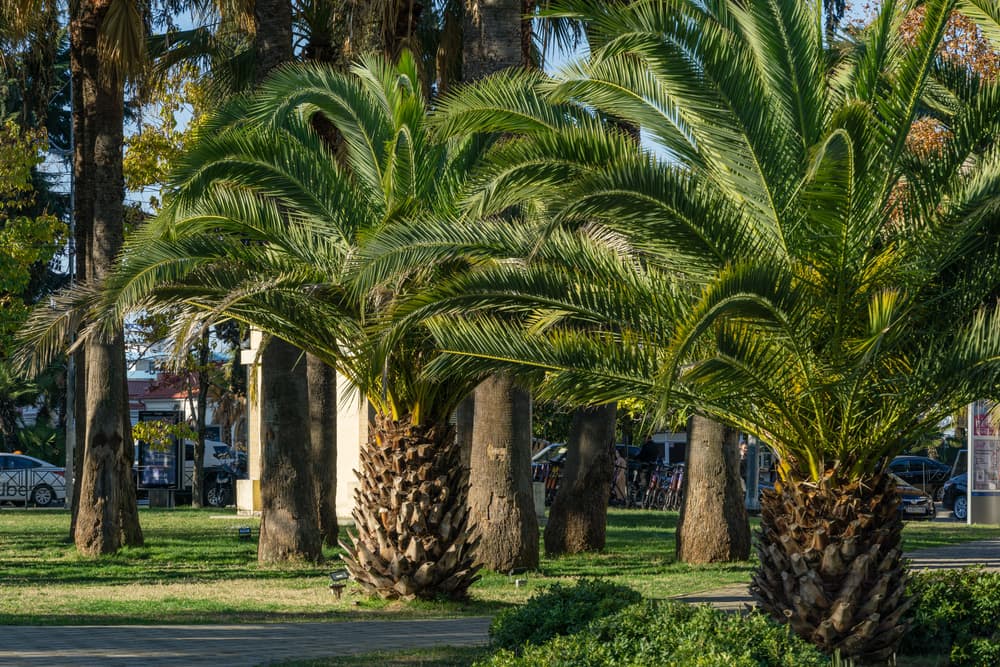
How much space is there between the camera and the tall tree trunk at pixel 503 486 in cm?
1499

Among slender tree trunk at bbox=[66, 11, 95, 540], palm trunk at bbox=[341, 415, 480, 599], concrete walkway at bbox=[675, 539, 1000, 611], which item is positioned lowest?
concrete walkway at bbox=[675, 539, 1000, 611]

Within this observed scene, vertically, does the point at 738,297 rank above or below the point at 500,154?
below

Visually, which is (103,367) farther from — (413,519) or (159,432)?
(159,432)

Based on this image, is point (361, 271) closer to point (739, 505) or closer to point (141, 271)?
point (141, 271)

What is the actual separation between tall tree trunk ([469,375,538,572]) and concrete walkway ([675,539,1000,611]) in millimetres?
2663

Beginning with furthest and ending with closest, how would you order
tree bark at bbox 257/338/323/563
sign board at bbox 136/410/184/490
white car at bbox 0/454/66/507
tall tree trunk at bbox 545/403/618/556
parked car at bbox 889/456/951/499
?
parked car at bbox 889/456/951/499 → sign board at bbox 136/410/184/490 → white car at bbox 0/454/66/507 → tall tree trunk at bbox 545/403/618/556 → tree bark at bbox 257/338/323/563

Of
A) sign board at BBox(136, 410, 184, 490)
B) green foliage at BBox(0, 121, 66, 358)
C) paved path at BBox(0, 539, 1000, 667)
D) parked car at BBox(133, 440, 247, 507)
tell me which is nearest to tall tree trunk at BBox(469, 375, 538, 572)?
paved path at BBox(0, 539, 1000, 667)

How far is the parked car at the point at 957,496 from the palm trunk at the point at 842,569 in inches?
870

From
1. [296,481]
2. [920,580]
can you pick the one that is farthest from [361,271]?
[296,481]

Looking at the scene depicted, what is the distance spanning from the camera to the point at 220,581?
14.2 metres

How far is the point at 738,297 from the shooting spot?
7953mm

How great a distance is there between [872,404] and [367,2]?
36.5 ft

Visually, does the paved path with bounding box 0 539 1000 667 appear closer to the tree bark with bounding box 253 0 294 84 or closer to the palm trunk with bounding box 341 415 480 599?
the palm trunk with bounding box 341 415 480 599

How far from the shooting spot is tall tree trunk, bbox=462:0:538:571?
591 inches
